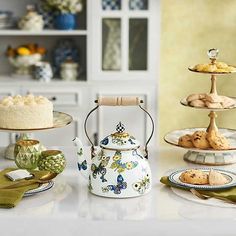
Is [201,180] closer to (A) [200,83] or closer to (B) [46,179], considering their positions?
(B) [46,179]

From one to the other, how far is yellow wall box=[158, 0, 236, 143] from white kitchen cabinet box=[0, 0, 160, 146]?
8.5 inches

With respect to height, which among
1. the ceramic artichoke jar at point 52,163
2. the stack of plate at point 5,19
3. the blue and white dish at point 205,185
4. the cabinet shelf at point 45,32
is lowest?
the blue and white dish at point 205,185

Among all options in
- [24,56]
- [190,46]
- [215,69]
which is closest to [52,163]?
[215,69]

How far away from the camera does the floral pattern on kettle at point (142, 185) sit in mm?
1928

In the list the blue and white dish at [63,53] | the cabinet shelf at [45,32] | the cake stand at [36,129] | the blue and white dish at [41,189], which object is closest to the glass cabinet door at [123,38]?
the cabinet shelf at [45,32]

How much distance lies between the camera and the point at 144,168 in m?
1.94

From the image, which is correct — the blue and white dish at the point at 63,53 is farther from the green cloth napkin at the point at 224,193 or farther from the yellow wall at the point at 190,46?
the green cloth napkin at the point at 224,193

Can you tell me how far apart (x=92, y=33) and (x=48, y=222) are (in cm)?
251

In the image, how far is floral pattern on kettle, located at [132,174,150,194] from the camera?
1.93 metres

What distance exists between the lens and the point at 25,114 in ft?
7.99

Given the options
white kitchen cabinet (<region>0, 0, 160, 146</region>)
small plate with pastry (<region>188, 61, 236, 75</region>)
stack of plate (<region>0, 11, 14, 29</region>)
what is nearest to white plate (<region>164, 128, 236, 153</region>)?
small plate with pastry (<region>188, 61, 236, 75</region>)

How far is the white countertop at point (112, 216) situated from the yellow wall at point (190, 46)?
96.7 inches

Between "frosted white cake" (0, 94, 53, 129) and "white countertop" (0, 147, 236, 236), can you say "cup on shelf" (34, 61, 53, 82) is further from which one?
"white countertop" (0, 147, 236, 236)

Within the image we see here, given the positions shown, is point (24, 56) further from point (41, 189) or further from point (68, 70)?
point (41, 189)
